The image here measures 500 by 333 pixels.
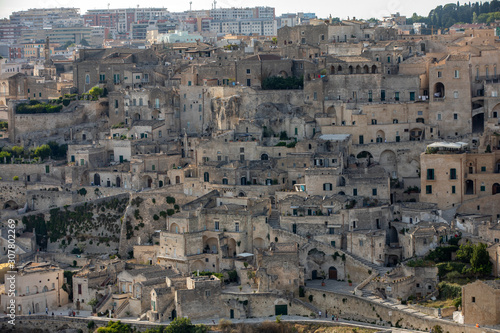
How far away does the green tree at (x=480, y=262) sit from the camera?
177ft

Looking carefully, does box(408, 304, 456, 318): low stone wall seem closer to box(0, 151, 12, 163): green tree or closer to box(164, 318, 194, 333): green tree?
box(164, 318, 194, 333): green tree

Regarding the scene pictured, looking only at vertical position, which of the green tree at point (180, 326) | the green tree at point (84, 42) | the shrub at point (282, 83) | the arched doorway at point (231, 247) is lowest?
the green tree at point (180, 326)

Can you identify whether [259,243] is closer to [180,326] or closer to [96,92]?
[180,326]

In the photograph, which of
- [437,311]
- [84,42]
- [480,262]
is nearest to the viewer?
[437,311]

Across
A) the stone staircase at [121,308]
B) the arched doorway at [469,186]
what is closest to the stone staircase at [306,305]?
the stone staircase at [121,308]

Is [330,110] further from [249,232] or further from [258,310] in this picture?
[258,310]

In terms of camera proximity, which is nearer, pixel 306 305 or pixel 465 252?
pixel 465 252

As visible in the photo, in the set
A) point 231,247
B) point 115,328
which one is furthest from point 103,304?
point 231,247

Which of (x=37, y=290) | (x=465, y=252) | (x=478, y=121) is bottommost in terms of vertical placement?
(x=37, y=290)

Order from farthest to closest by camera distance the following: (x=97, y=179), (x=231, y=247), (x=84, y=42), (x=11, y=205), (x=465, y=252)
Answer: (x=84, y=42) < (x=11, y=205) < (x=97, y=179) < (x=231, y=247) < (x=465, y=252)

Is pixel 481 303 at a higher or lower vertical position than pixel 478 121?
lower

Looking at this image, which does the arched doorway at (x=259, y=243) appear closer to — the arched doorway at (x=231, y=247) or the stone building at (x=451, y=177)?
the arched doorway at (x=231, y=247)

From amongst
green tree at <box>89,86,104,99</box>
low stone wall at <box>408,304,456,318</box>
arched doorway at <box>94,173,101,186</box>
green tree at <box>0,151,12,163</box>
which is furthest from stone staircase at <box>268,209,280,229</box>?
green tree at <box>89,86,104,99</box>

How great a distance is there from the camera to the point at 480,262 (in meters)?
54.0
